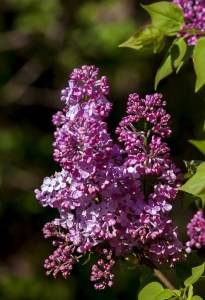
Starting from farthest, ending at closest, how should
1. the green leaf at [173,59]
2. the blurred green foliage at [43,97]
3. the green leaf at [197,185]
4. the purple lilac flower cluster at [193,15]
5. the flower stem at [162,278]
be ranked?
the blurred green foliage at [43,97] < the purple lilac flower cluster at [193,15] < the green leaf at [173,59] < the flower stem at [162,278] < the green leaf at [197,185]

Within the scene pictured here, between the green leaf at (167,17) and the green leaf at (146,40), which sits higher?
the green leaf at (167,17)

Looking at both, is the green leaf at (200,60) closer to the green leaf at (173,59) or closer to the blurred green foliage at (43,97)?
the green leaf at (173,59)

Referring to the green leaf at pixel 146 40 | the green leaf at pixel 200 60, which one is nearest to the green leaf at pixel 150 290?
the green leaf at pixel 200 60

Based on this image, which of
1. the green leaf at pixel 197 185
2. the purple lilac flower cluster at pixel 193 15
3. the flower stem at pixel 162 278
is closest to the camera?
the green leaf at pixel 197 185

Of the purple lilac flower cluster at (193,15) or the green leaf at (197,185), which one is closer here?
the green leaf at (197,185)

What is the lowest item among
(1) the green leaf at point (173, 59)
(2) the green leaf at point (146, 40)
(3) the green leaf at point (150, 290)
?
(3) the green leaf at point (150, 290)

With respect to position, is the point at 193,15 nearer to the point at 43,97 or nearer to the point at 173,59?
the point at 173,59

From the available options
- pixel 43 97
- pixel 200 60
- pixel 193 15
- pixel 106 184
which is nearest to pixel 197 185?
pixel 106 184

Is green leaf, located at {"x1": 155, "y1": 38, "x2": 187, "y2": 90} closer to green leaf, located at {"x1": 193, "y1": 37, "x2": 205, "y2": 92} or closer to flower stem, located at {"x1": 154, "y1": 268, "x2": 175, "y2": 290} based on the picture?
green leaf, located at {"x1": 193, "y1": 37, "x2": 205, "y2": 92}
